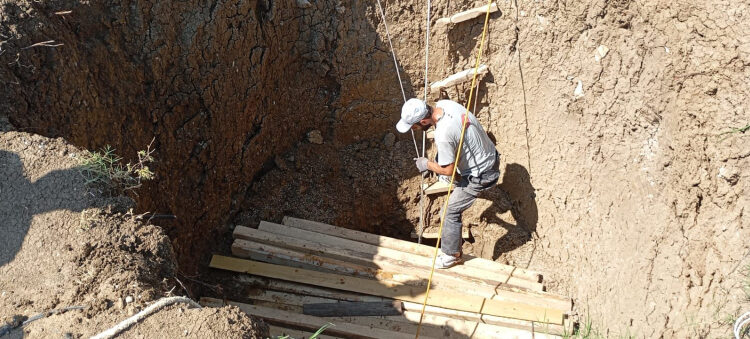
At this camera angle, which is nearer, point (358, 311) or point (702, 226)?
point (702, 226)

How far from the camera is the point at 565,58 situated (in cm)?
473

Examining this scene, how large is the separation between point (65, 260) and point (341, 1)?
3383mm

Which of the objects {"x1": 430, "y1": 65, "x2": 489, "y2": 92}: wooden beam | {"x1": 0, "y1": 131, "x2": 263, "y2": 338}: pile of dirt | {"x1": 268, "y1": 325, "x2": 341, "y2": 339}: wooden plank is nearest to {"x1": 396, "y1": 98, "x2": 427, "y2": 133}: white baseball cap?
{"x1": 430, "y1": 65, "x2": 489, "y2": 92}: wooden beam

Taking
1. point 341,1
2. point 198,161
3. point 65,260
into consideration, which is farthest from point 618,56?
point 65,260

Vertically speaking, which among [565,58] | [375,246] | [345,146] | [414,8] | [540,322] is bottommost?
[540,322]

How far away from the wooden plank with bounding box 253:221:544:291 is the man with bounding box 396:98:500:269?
151mm

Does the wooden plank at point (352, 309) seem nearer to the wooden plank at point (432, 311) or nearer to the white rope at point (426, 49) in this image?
the wooden plank at point (432, 311)

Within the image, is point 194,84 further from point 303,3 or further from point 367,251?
point 367,251

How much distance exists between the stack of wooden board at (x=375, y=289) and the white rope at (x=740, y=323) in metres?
1.48

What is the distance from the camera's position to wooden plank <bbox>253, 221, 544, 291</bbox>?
489 centimetres

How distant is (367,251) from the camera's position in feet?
16.3

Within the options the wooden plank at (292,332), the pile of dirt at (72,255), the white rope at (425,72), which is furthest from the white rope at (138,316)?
the white rope at (425,72)

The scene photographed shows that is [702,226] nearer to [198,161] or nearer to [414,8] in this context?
[414,8]

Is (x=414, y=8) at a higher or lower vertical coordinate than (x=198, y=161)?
higher
